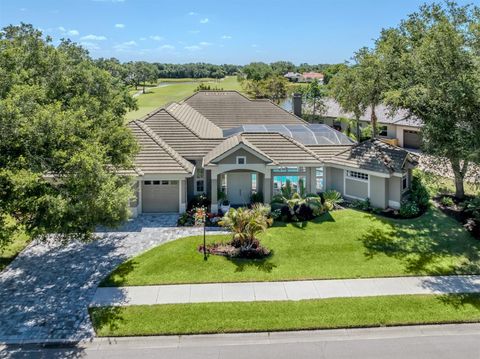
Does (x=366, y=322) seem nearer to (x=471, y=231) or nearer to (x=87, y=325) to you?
(x=87, y=325)

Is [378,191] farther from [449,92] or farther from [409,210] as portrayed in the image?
[449,92]

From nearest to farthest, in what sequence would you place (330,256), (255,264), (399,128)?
1. (255,264)
2. (330,256)
3. (399,128)

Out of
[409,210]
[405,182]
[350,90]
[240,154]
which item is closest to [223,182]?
[240,154]

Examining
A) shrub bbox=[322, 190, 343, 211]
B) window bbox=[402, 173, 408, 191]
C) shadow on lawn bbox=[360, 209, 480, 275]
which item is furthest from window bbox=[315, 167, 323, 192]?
window bbox=[402, 173, 408, 191]

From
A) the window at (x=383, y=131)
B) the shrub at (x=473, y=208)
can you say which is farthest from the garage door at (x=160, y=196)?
Answer: the window at (x=383, y=131)

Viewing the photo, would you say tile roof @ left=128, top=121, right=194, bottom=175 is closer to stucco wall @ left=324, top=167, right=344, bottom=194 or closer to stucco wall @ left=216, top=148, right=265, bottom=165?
stucco wall @ left=216, top=148, right=265, bottom=165

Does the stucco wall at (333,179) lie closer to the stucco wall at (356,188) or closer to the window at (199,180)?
the stucco wall at (356,188)

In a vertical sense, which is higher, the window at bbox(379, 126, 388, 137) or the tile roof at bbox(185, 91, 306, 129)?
the tile roof at bbox(185, 91, 306, 129)
